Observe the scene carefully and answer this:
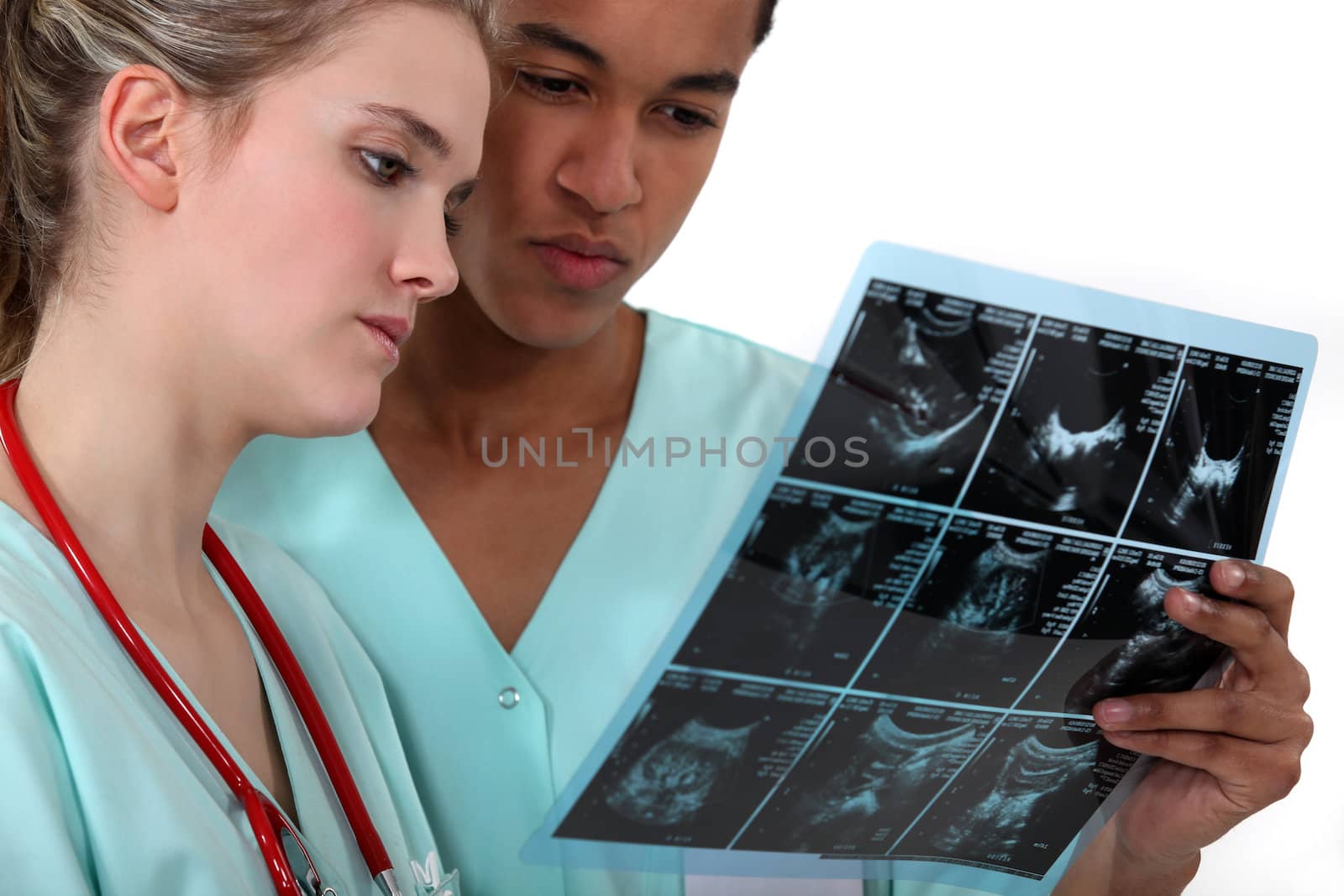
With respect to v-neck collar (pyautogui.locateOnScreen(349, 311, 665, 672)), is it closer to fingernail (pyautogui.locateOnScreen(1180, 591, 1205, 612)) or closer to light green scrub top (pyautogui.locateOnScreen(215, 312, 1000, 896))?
light green scrub top (pyautogui.locateOnScreen(215, 312, 1000, 896))

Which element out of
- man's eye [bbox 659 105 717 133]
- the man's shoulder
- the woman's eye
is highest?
man's eye [bbox 659 105 717 133]

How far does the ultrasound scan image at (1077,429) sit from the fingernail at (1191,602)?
8 centimetres

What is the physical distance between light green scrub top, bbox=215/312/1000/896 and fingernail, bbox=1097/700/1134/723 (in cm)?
20

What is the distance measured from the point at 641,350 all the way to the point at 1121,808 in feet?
1.94

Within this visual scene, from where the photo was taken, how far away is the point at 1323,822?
1.30 meters

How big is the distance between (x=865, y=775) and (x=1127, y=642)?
0.64 feet

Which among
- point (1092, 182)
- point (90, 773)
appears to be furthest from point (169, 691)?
point (1092, 182)

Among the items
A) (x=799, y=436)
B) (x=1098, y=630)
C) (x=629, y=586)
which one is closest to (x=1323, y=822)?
(x=1098, y=630)

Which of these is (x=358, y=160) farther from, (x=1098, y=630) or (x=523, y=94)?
(x=1098, y=630)

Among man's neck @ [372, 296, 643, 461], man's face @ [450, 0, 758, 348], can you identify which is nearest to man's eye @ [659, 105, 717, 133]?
man's face @ [450, 0, 758, 348]

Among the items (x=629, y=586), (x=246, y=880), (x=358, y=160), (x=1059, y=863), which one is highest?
(x=358, y=160)

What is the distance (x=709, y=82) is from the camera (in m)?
1.05

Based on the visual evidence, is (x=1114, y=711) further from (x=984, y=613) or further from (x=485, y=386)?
(x=485, y=386)

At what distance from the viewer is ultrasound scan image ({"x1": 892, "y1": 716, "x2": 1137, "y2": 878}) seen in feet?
2.93
